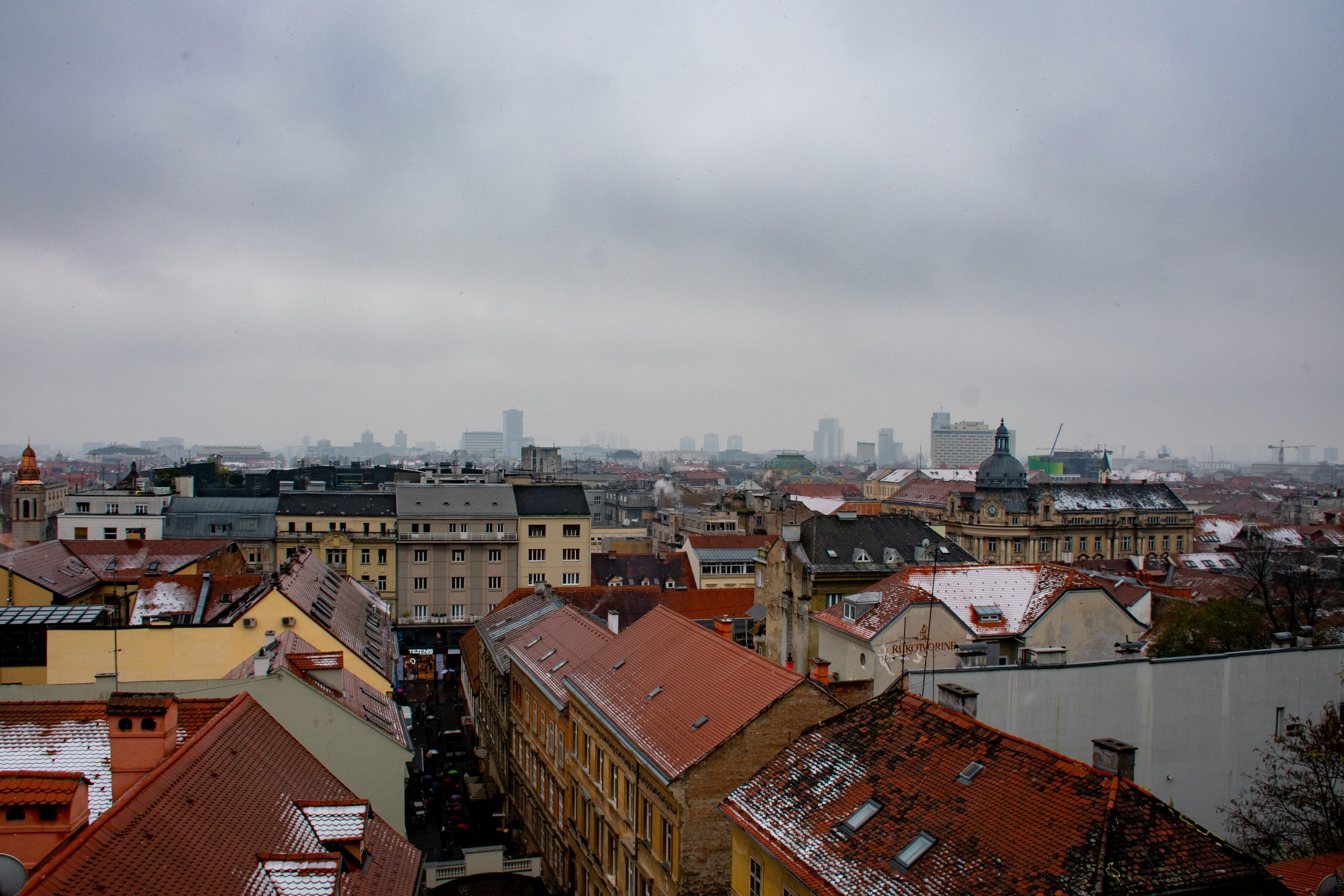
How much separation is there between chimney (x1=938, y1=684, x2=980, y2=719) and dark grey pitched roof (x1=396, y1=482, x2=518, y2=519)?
64696 millimetres

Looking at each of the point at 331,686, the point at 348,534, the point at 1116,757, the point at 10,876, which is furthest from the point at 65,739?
the point at 348,534

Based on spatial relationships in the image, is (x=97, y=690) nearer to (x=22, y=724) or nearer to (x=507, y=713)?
(x=22, y=724)

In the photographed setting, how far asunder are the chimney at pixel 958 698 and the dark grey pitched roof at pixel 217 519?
238 feet

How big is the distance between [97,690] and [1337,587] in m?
58.0

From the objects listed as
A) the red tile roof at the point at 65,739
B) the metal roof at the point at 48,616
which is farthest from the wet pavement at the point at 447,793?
the red tile roof at the point at 65,739

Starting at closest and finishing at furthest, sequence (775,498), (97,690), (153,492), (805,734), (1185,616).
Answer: (805,734), (97,690), (1185,616), (153,492), (775,498)

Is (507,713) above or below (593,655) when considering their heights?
below

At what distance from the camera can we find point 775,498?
361ft

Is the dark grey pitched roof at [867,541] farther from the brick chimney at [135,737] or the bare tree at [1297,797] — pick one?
the brick chimney at [135,737]

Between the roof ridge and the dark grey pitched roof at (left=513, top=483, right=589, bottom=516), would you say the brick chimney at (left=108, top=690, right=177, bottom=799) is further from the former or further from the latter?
the dark grey pitched roof at (left=513, top=483, right=589, bottom=516)

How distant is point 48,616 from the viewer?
3444 cm

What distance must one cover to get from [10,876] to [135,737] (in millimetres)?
5216

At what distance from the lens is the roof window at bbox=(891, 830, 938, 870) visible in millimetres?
15828

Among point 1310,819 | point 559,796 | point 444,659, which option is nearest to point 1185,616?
point 1310,819
